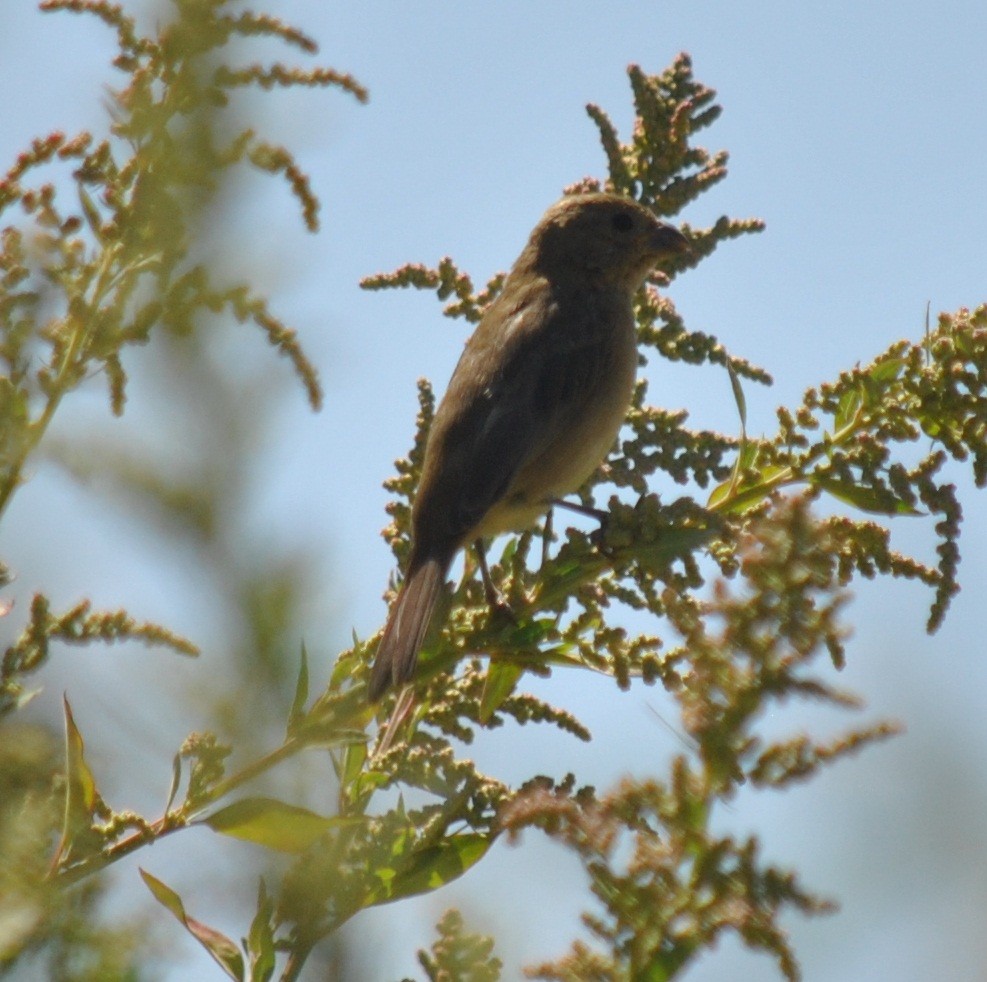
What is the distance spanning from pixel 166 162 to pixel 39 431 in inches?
13.7

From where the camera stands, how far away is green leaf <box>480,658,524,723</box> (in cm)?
241

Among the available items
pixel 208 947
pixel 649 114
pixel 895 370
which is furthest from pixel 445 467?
pixel 208 947

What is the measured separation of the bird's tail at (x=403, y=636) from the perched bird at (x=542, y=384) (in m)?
0.88

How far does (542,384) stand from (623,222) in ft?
3.35

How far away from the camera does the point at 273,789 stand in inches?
45.3

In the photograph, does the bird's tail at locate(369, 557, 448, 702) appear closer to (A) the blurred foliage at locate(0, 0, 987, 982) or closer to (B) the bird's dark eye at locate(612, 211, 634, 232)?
(A) the blurred foliage at locate(0, 0, 987, 982)

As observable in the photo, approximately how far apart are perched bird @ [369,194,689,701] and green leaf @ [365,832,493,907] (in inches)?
73.4

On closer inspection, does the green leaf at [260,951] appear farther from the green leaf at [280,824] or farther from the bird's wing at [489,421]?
the bird's wing at [489,421]

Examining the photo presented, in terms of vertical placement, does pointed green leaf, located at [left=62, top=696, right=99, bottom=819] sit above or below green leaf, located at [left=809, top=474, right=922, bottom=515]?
below

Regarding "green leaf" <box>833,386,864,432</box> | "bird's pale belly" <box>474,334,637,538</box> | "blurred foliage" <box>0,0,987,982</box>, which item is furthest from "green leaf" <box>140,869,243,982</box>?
"bird's pale belly" <box>474,334,637,538</box>

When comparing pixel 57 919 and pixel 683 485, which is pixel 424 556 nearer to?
pixel 683 485

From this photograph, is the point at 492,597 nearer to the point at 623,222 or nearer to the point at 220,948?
the point at 220,948

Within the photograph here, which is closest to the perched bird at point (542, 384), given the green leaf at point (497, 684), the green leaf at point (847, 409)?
the green leaf at point (497, 684)

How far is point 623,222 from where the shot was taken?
596 cm
